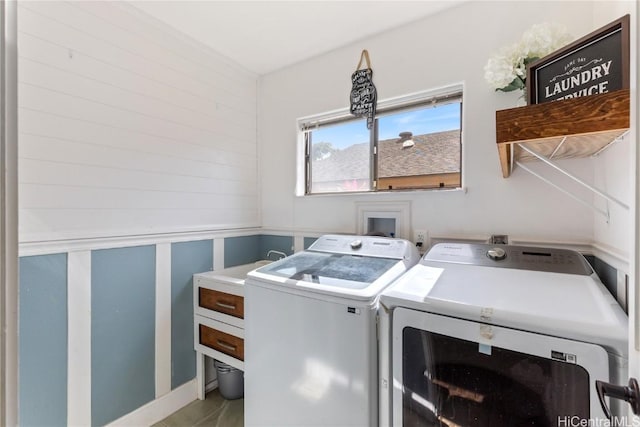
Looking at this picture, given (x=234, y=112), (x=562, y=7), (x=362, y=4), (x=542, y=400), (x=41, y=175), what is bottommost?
(x=542, y=400)

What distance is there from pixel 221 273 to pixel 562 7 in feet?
8.46

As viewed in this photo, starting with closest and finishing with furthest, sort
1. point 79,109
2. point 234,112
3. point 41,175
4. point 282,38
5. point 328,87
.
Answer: point 41,175, point 79,109, point 282,38, point 328,87, point 234,112

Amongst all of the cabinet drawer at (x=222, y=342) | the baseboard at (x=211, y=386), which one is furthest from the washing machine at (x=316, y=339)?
the baseboard at (x=211, y=386)

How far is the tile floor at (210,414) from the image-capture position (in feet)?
5.90

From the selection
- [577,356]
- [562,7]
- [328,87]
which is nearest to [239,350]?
[577,356]

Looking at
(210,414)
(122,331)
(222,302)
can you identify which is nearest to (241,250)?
(222,302)

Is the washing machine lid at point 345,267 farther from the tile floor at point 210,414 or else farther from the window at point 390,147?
the tile floor at point 210,414

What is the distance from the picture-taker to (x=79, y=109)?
1507 mm

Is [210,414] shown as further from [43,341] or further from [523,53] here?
[523,53]

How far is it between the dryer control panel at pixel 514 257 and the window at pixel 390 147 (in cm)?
54

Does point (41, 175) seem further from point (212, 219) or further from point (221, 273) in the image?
point (221, 273)

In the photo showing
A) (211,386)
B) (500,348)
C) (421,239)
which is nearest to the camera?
(500,348)

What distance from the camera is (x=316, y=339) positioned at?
117 centimetres

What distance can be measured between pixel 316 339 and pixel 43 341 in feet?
4.56
